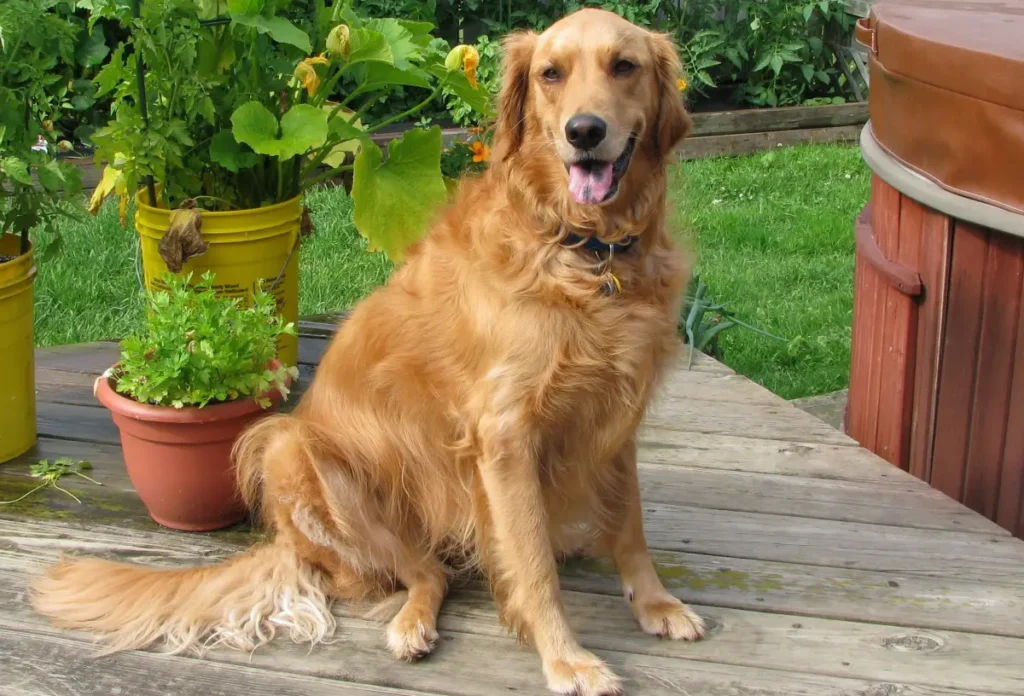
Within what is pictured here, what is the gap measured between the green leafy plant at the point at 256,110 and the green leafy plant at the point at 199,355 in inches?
22.8

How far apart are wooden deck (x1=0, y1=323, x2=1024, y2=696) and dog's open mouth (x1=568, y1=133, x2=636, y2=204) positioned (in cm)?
95

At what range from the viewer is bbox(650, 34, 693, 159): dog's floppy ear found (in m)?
2.37

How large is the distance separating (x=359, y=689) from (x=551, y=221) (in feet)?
3.32

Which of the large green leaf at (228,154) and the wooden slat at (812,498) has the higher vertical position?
the large green leaf at (228,154)

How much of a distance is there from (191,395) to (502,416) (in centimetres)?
85

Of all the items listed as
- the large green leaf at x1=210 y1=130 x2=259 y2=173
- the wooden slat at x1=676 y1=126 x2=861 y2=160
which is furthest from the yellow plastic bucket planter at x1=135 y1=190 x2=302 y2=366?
the wooden slat at x1=676 y1=126 x2=861 y2=160

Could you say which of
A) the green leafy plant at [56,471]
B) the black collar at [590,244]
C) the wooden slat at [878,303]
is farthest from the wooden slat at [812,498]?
the green leafy plant at [56,471]

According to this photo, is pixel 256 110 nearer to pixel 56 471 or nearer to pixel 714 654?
pixel 56 471

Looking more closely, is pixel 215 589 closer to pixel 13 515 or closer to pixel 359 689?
pixel 359 689

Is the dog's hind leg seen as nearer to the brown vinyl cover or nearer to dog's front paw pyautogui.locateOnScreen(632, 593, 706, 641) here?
dog's front paw pyautogui.locateOnScreen(632, 593, 706, 641)

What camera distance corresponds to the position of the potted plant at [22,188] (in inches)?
115

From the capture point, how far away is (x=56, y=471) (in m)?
3.03

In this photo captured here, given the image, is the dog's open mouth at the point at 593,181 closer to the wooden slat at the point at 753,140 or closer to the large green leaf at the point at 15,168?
the large green leaf at the point at 15,168

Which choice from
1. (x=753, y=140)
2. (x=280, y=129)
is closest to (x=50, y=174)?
(x=280, y=129)
